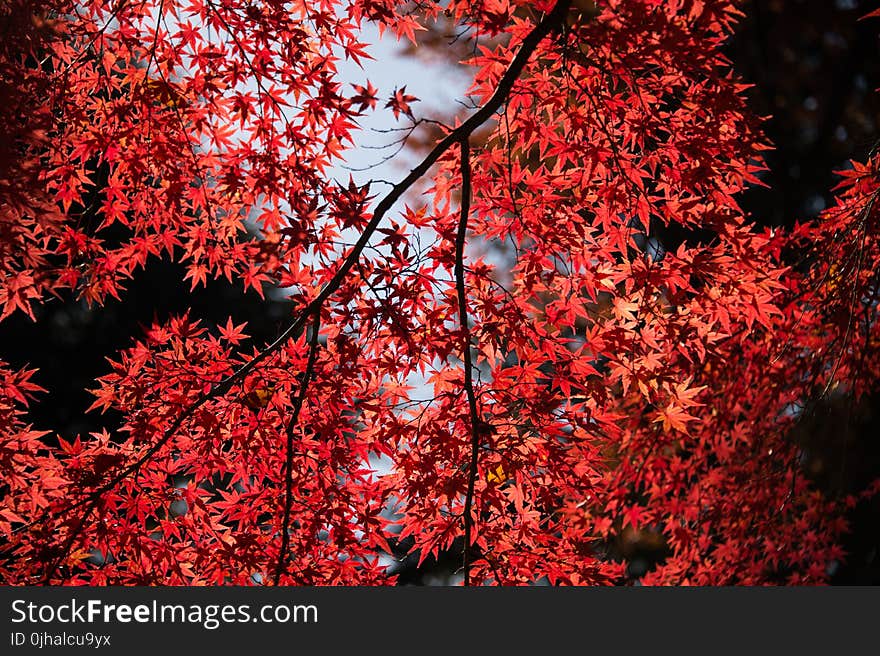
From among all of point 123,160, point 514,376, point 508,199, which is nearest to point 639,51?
point 508,199

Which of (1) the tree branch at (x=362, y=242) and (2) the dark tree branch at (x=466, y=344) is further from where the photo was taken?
(2) the dark tree branch at (x=466, y=344)

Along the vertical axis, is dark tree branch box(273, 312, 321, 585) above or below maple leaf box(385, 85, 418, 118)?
below

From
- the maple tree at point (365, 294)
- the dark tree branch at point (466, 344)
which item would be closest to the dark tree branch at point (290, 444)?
the maple tree at point (365, 294)

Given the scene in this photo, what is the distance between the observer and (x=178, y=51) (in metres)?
3.19

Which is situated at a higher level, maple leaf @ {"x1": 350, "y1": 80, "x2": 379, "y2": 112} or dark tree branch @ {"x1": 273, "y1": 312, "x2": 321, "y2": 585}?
maple leaf @ {"x1": 350, "y1": 80, "x2": 379, "y2": 112}

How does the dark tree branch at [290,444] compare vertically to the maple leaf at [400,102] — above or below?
below

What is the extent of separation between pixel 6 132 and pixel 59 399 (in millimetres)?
6683

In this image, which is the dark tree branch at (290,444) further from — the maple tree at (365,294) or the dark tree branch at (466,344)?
the dark tree branch at (466,344)

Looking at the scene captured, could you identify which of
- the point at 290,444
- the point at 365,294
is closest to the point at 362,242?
the point at 365,294

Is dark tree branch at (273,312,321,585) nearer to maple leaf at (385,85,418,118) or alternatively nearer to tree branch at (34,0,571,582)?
tree branch at (34,0,571,582)

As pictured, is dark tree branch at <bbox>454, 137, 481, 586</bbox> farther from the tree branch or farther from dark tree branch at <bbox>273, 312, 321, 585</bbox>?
dark tree branch at <bbox>273, 312, 321, 585</bbox>

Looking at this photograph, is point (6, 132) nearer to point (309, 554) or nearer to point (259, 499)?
point (259, 499)

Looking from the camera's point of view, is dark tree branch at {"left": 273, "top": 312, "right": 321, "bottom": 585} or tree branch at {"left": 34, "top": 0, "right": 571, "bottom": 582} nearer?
tree branch at {"left": 34, "top": 0, "right": 571, "bottom": 582}

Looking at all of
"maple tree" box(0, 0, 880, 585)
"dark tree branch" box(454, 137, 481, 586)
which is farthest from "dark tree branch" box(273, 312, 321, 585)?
"dark tree branch" box(454, 137, 481, 586)
